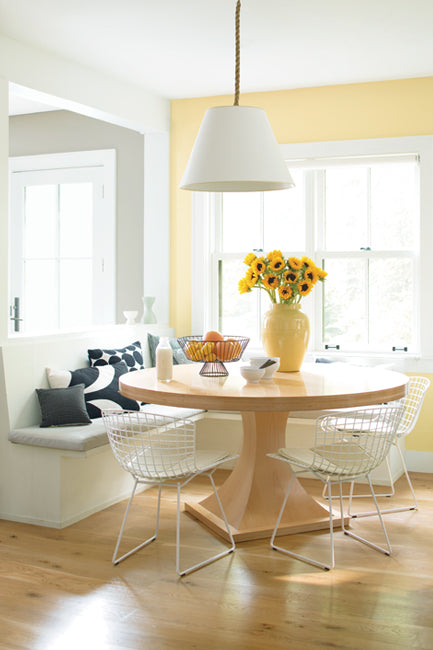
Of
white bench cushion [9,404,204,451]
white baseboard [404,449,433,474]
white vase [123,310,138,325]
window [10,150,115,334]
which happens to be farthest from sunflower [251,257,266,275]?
window [10,150,115,334]

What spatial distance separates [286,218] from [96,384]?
198cm

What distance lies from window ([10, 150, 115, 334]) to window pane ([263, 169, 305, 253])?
129 cm

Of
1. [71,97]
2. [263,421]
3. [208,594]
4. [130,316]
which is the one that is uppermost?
[71,97]

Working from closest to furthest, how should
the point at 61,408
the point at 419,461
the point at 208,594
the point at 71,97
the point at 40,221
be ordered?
the point at 208,594, the point at 61,408, the point at 71,97, the point at 419,461, the point at 40,221

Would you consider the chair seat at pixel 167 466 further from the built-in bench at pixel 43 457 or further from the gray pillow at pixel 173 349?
the gray pillow at pixel 173 349

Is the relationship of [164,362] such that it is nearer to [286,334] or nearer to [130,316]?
[286,334]

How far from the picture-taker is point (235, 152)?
3018mm

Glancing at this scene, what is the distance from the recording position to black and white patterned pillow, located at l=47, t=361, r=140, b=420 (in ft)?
13.1

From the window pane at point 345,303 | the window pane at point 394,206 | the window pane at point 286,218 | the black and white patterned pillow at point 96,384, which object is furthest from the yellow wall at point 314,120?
the black and white patterned pillow at point 96,384

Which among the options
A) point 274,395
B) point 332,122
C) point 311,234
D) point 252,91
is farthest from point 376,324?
point 274,395

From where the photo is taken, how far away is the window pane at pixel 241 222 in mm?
5266

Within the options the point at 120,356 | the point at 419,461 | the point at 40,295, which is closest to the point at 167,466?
the point at 120,356

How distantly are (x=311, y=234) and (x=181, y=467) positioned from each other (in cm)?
256

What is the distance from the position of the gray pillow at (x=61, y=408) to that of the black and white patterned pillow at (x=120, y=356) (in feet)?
1.47
